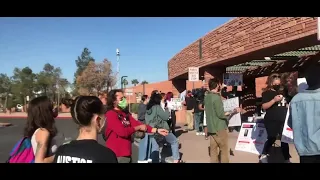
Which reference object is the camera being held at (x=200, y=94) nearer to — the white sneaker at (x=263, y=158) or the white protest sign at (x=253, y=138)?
the white protest sign at (x=253, y=138)

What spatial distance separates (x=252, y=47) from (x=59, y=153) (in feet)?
34.6

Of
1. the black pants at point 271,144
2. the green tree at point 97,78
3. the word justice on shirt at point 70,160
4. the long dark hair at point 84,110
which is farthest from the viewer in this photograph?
the green tree at point 97,78

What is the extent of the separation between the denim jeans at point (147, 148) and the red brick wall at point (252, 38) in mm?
5065

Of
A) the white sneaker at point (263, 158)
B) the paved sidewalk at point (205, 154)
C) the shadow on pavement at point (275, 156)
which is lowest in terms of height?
the paved sidewalk at point (205, 154)

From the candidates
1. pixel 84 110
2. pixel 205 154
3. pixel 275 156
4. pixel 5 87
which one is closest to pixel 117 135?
pixel 84 110

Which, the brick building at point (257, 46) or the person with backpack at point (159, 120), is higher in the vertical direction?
the brick building at point (257, 46)

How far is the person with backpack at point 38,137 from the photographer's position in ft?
10.2

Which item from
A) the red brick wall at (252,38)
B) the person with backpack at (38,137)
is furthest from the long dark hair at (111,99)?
the red brick wall at (252,38)

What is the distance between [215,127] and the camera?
622 centimetres

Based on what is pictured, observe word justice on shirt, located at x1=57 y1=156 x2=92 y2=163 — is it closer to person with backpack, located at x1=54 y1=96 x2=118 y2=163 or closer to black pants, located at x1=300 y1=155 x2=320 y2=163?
person with backpack, located at x1=54 y1=96 x2=118 y2=163

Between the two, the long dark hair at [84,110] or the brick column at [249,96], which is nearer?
the long dark hair at [84,110]

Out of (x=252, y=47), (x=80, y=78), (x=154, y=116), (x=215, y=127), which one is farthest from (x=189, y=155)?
(x=80, y=78)
